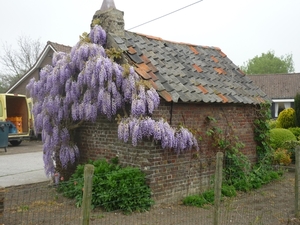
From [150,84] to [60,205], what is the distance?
2.89 metres

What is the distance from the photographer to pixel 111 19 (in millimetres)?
7930

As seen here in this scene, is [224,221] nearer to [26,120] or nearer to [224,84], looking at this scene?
[224,84]

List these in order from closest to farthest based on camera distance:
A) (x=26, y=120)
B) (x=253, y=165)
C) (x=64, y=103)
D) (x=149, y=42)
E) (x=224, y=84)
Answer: (x=64, y=103) < (x=149, y=42) < (x=224, y=84) < (x=253, y=165) < (x=26, y=120)

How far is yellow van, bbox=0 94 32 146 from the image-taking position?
2000 centimetres

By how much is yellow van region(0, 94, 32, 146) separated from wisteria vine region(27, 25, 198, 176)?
12487 millimetres

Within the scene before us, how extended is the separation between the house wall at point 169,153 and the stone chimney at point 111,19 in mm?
1965

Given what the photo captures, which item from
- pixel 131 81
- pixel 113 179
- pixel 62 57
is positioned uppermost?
pixel 62 57

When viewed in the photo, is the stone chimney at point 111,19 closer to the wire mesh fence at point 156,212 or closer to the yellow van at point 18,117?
the wire mesh fence at point 156,212

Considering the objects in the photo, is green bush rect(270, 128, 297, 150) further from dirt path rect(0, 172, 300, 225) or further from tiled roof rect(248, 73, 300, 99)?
tiled roof rect(248, 73, 300, 99)

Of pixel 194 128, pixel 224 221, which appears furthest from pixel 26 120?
pixel 224 221

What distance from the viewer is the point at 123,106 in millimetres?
7219

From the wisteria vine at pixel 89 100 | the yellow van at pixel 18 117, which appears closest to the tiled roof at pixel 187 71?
the wisteria vine at pixel 89 100

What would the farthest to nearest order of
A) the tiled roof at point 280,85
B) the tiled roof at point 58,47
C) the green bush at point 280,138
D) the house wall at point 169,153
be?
1. the tiled roof at point 280,85
2. the tiled roof at point 58,47
3. the green bush at point 280,138
4. the house wall at point 169,153

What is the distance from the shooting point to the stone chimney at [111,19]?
793cm
